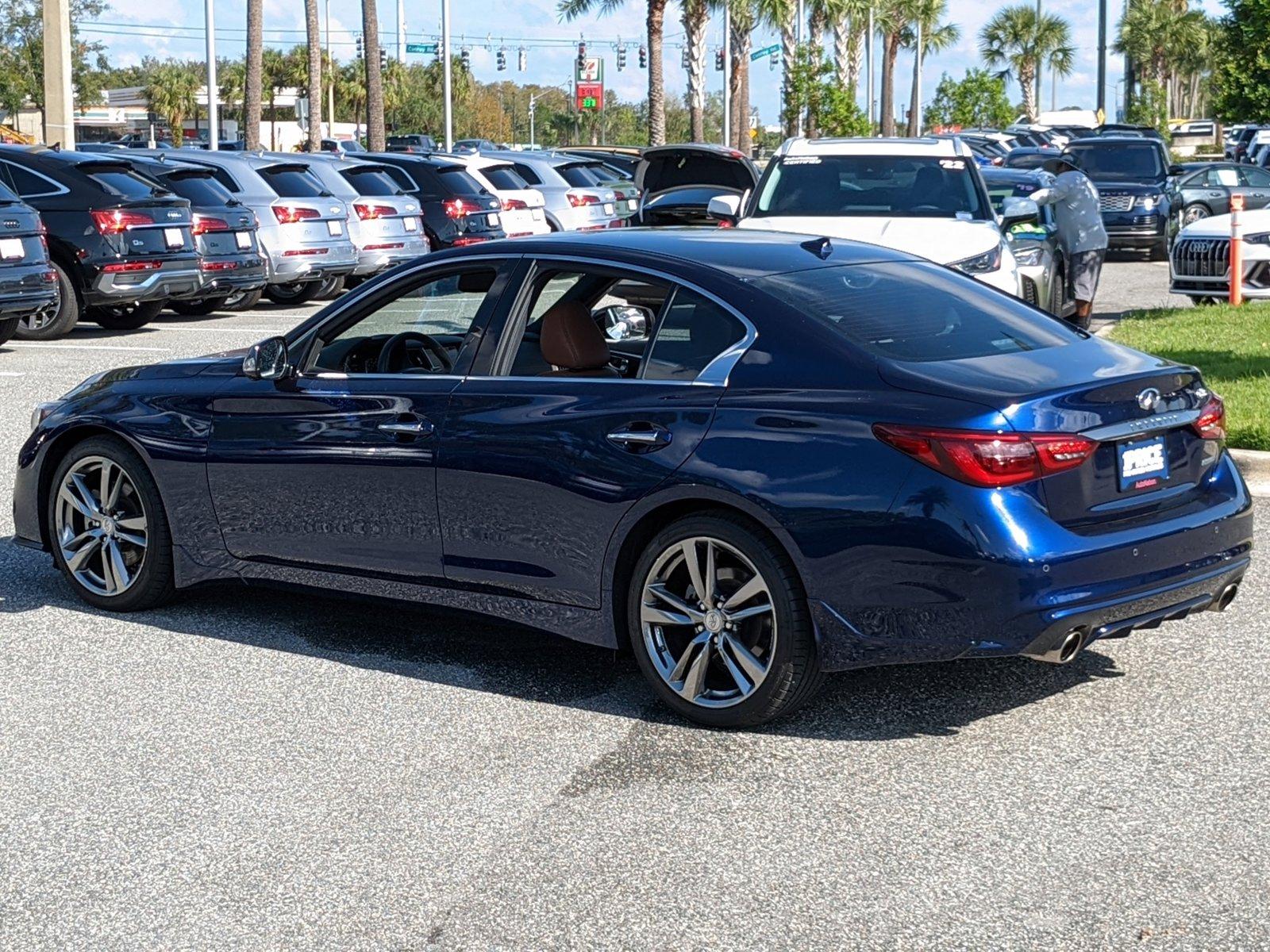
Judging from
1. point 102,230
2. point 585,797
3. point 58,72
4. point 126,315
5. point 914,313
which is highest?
point 58,72

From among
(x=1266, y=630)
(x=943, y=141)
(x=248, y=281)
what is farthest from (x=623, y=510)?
(x=248, y=281)

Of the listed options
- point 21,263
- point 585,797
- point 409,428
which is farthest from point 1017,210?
point 585,797

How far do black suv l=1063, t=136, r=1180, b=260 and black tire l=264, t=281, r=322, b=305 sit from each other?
11.7 metres

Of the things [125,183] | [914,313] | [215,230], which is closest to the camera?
[914,313]

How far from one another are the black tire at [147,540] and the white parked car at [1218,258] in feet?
47.2

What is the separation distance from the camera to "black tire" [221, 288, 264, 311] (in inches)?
856

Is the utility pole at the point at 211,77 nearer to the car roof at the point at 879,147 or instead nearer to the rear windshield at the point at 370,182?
the rear windshield at the point at 370,182

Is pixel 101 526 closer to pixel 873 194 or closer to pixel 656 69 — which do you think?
pixel 873 194

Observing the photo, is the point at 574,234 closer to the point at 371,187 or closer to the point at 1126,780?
the point at 1126,780

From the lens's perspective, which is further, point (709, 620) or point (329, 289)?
point (329, 289)

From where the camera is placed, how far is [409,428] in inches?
251

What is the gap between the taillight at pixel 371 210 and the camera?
2292 cm

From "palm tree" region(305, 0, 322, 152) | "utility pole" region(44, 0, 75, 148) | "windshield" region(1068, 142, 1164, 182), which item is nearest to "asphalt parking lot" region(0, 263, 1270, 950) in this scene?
"windshield" region(1068, 142, 1164, 182)

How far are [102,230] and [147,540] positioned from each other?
11762 millimetres
